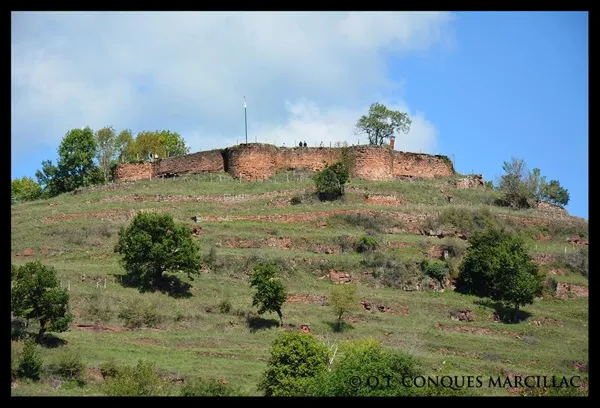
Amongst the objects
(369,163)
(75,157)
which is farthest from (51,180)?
(369,163)

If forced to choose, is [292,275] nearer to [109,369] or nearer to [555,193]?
[109,369]

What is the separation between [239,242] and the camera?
55.4 meters

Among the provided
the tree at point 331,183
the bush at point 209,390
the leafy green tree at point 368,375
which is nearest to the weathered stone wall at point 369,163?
the tree at point 331,183

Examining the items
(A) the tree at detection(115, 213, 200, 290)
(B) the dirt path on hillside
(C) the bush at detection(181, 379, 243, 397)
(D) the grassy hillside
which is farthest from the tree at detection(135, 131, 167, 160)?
(C) the bush at detection(181, 379, 243, 397)

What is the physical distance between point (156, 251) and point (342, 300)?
9884 millimetres

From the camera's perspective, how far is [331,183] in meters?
63.0

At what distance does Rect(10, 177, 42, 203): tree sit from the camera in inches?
3223

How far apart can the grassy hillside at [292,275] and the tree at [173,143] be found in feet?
58.8

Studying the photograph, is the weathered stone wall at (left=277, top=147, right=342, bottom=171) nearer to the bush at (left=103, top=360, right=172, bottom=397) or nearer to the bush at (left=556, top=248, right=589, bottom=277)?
the bush at (left=556, top=248, right=589, bottom=277)

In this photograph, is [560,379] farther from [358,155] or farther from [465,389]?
[358,155]

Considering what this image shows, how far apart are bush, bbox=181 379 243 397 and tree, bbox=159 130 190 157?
5494cm

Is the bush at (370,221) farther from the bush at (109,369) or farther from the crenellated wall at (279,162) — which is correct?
the bush at (109,369)

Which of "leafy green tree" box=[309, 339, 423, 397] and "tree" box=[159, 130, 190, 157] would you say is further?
"tree" box=[159, 130, 190, 157]

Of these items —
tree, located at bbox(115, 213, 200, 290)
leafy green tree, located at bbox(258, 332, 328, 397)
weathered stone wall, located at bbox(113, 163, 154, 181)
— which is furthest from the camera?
weathered stone wall, located at bbox(113, 163, 154, 181)
